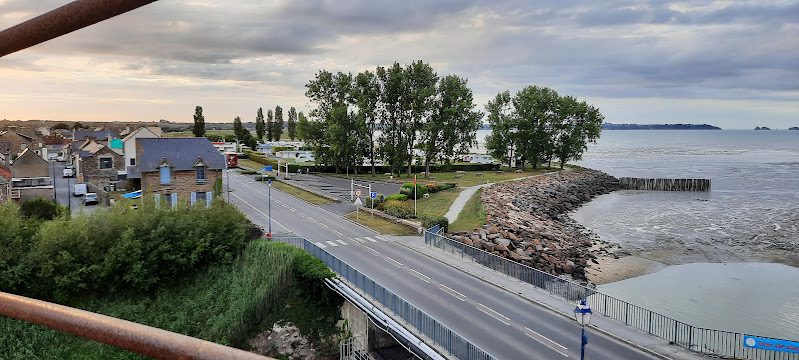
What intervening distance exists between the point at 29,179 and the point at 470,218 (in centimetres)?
4161

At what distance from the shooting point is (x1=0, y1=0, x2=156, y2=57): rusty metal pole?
1909mm

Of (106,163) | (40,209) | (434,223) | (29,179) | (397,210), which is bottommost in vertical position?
(434,223)

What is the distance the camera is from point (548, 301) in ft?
94.6

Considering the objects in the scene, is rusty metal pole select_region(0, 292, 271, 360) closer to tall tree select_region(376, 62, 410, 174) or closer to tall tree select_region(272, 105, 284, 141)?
tall tree select_region(376, 62, 410, 174)

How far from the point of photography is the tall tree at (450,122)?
80750 millimetres

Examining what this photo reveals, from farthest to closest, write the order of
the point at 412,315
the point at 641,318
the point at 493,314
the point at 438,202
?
the point at 438,202, the point at 641,318, the point at 493,314, the point at 412,315

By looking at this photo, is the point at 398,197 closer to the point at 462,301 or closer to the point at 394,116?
the point at 394,116

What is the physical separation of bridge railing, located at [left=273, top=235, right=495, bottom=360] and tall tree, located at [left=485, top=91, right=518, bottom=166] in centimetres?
7335

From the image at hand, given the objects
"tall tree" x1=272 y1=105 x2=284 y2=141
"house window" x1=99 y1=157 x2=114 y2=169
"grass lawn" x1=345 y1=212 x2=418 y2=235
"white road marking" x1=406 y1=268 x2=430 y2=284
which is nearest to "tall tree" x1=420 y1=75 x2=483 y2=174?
"grass lawn" x1=345 y1=212 x2=418 y2=235

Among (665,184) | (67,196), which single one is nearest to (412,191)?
(67,196)

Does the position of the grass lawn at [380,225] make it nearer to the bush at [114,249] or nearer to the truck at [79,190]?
the bush at [114,249]

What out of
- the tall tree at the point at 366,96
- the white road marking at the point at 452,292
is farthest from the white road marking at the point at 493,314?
the tall tree at the point at 366,96

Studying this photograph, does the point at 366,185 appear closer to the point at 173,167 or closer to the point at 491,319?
the point at 173,167

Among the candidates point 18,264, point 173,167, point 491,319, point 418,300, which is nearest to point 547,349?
point 491,319
